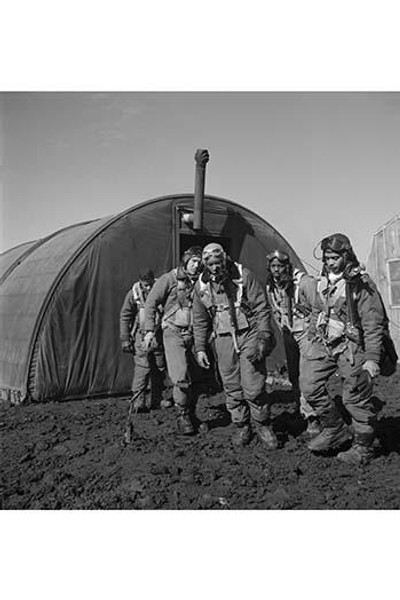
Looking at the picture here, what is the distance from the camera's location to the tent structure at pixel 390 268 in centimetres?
1081

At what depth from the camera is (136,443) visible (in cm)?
526

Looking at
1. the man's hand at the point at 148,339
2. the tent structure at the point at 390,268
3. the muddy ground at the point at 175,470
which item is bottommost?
the muddy ground at the point at 175,470

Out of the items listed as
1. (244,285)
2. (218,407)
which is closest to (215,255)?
(244,285)

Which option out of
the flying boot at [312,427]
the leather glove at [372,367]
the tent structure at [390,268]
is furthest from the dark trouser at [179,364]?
the tent structure at [390,268]

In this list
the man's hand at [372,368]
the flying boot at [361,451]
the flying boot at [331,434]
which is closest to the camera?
the man's hand at [372,368]

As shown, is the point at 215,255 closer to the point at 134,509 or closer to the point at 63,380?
the point at 134,509

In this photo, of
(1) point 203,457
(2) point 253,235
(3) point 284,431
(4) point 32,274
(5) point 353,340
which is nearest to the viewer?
(5) point 353,340

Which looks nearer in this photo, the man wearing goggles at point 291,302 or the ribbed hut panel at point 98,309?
the man wearing goggles at point 291,302

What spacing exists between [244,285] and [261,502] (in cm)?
212

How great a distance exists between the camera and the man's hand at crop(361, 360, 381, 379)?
4090mm

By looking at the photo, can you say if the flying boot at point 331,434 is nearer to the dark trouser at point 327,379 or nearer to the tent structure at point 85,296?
the dark trouser at point 327,379

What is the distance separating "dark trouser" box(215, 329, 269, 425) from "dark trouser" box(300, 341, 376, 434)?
1.65 feet

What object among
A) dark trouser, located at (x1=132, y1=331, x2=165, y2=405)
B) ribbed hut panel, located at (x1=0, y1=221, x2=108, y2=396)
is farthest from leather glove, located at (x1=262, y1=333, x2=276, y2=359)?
ribbed hut panel, located at (x1=0, y1=221, x2=108, y2=396)

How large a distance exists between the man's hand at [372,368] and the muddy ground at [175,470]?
2.72 ft
